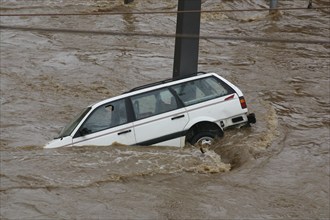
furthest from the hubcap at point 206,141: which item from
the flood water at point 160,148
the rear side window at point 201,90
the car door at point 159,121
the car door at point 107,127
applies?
the car door at point 107,127

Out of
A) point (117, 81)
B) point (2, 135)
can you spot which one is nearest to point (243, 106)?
point (2, 135)

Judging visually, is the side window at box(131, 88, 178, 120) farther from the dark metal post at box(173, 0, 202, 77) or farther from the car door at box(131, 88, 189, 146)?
the dark metal post at box(173, 0, 202, 77)

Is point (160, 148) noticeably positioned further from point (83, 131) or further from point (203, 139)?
point (83, 131)

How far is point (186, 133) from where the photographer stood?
10.8 m

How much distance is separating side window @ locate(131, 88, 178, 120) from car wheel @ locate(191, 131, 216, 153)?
0.64 metres

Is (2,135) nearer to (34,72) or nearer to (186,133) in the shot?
(186,133)

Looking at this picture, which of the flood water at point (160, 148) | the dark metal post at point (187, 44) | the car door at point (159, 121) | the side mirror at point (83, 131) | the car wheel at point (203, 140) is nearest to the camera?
the flood water at point (160, 148)

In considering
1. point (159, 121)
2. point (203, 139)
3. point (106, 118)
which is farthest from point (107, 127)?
point (203, 139)

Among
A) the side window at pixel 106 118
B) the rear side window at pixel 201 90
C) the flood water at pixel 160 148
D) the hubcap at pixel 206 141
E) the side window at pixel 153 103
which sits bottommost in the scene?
the flood water at pixel 160 148

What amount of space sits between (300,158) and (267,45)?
424 inches

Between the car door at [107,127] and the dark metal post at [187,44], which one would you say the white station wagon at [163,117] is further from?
the dark metal post at [187,44]

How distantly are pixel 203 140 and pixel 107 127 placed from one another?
1.66 metres

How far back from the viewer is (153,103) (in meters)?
10.8

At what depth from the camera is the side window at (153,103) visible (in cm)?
1076
